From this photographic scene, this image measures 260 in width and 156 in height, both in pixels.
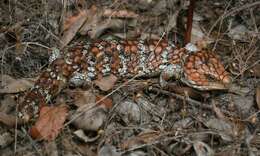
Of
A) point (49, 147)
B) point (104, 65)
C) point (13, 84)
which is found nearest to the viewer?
point (49, 147)

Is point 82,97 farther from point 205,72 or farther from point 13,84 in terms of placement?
point 205,72

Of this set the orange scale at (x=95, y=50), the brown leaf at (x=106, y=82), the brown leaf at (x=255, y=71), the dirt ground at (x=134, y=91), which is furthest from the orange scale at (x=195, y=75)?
the orange scale at (x=95, y=50)

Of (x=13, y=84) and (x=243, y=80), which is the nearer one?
(x=13, y=84)

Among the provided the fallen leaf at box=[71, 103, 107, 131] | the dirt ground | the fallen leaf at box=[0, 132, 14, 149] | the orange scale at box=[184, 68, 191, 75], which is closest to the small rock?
the dirt ground

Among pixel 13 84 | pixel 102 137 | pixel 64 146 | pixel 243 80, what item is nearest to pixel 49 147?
pixel 64 146

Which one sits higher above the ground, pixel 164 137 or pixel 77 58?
pixel 77 58

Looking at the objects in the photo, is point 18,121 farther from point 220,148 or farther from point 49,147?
point 220,148

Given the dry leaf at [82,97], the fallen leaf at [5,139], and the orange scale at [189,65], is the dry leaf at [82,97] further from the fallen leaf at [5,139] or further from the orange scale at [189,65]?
the orange scale at [189,65]
